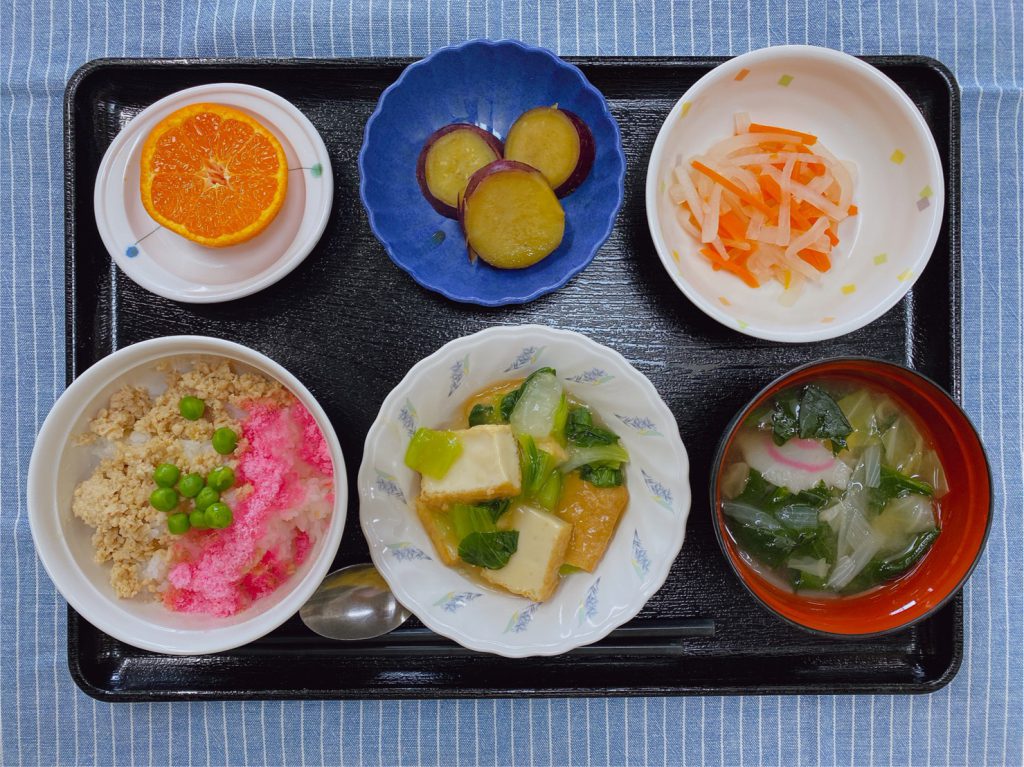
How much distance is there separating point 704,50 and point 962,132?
762mm

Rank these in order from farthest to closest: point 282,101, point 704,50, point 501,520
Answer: point 704,50 < point 282,101 < point 501,520

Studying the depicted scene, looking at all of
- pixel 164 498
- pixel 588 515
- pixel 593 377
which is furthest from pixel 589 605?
pixel 164 498

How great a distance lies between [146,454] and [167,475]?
9cm

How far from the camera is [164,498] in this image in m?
1.58

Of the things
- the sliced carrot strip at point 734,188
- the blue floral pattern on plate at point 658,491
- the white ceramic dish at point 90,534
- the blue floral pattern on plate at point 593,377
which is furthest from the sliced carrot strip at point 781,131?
the white ceramic dish at point 90,534

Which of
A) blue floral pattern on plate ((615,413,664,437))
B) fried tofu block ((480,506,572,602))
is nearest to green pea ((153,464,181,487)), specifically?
fried tofu block ((480,506,572,602))

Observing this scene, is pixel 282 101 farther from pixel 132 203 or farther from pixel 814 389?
pixel 814 389

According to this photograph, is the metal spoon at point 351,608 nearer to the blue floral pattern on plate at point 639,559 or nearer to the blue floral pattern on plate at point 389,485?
the blue floral pattern on plate at point 389,485

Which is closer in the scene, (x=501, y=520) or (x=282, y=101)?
(x=501, y=520)

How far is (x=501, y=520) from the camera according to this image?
1.68 meters

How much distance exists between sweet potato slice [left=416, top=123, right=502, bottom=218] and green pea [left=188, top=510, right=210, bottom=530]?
0.92 meters

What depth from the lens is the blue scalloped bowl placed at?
5.80 ft

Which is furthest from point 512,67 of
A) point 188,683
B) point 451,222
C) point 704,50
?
point 188,683

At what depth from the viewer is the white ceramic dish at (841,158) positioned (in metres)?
1.74
